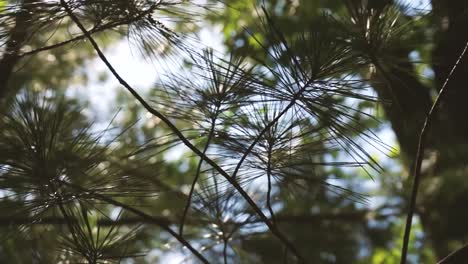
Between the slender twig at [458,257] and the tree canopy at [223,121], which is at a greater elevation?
the tree canopy at [223,121]

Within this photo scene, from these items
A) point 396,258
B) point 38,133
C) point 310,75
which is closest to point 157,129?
point 396,258

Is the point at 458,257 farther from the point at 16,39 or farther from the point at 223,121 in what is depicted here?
the point at 16,39

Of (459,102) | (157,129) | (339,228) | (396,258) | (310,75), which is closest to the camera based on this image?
(310,75)

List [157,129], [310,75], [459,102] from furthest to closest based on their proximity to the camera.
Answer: [157,129] < [459,102] < [310,75]

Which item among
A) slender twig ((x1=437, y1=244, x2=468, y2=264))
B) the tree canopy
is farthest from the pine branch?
slender twig ((x1=437, y1=244, x2=468, y2=264))

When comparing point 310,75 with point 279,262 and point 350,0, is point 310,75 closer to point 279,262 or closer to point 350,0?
point 350,0

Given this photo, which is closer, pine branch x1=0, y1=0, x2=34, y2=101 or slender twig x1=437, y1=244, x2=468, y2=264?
slender twig x1=437, y1=244, x2=468, y2=264

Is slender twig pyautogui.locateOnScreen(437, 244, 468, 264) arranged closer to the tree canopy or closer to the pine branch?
the tree canopy

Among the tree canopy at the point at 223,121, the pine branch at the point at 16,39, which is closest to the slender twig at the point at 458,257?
the tree canopy at the point at 223,121

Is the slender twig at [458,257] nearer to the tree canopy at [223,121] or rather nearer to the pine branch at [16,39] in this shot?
the tree canopy at [223,121]

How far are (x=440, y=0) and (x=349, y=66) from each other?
417 millimetres

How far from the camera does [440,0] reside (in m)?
1.54

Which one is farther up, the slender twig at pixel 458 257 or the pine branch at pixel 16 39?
the pine branch at pixel 16 39

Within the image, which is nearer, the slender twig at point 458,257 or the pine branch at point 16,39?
the slender twig at point 458,257
